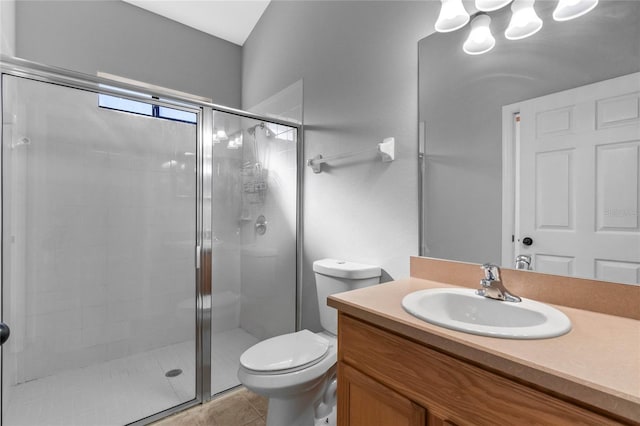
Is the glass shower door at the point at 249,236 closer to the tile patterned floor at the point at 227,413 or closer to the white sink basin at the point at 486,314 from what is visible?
the tile patterned floor at the point at 227,413

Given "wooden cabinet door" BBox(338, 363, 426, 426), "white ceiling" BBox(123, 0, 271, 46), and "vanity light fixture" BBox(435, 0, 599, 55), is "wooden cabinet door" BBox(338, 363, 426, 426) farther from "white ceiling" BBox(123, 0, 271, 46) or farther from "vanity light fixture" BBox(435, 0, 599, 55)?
"white ceiling" BBox(123, 0, 271, 46)

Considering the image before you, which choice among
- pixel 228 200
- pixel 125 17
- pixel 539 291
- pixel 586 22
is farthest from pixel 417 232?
pixel 125 17

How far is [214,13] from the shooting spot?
8.41 feet

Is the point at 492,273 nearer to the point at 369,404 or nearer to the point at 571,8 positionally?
the point at 369,404

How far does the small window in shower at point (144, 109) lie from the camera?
170 cm

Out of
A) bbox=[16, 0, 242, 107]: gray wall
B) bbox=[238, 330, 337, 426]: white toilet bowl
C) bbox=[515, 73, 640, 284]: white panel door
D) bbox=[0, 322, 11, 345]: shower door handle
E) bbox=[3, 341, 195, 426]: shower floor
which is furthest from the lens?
bbox=[16, 0, 242, 107]: gray wall

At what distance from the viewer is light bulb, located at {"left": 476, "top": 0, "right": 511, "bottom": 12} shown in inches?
42.8

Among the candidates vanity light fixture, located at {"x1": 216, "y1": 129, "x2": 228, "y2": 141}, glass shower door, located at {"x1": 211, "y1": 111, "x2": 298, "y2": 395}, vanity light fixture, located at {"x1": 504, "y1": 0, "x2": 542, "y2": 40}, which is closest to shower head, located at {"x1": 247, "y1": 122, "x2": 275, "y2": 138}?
glass shower door, located at {"x1": 211, "y1": 111, "x2": 298, "y2": 395}

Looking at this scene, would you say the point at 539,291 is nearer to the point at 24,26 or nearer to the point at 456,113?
the point at 456,113

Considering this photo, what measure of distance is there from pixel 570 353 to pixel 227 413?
1681 millimetres

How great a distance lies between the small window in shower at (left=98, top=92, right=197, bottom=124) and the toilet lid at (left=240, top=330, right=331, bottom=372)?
137 cm

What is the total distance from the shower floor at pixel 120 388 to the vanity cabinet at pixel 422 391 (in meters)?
1.24

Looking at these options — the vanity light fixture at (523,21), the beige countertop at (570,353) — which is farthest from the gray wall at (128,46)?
the beige countertop at (570,353)

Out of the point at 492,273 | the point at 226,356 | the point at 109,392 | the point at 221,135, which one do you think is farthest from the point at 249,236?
the point at 492,273
